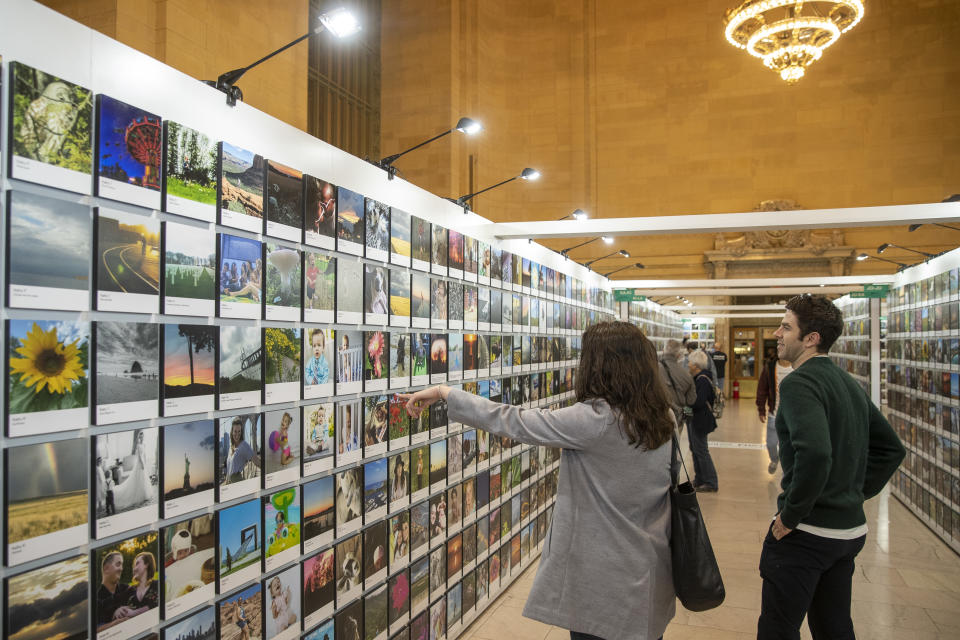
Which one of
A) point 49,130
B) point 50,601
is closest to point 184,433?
point 50,601

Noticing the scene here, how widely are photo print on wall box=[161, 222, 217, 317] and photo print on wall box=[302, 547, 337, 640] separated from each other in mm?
1333

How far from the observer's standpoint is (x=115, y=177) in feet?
6.76

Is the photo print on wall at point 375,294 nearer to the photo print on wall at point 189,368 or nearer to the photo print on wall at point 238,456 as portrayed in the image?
the photo print on wall at point 238,456

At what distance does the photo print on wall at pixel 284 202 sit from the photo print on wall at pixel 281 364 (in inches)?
16.3

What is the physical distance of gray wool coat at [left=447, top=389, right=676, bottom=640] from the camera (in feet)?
7.40

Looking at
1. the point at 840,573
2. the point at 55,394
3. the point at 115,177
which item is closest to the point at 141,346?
the point at 55,394

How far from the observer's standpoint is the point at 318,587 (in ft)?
10.1

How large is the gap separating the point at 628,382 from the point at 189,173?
5.62 ft

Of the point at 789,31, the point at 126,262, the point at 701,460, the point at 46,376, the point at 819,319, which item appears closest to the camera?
the point at 46,376

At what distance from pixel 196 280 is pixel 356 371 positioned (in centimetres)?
115

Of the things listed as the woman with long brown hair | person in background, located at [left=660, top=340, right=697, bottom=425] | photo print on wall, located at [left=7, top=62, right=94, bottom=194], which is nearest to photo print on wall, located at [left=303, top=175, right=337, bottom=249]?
photo print on wall, located at [left=7, top=62, right=94, bottom=194]

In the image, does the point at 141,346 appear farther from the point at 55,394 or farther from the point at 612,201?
the point at 612,201

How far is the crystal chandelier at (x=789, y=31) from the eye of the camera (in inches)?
469

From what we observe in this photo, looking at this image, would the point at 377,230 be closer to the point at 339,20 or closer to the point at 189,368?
the point at 339,20
